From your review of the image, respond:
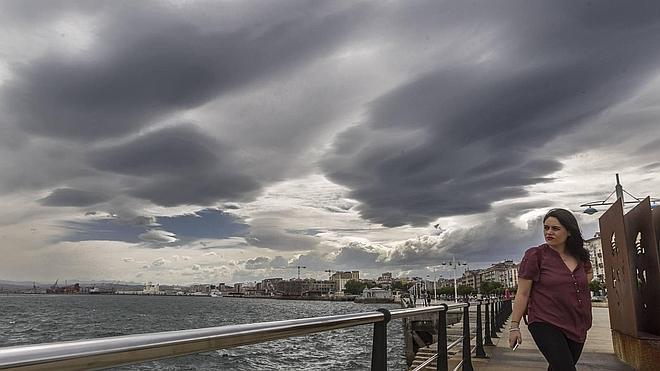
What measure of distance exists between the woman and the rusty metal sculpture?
3929 mm

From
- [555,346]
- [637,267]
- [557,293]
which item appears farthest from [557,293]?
[637,267]

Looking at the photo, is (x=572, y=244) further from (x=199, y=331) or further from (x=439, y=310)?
(x=199, y=331)

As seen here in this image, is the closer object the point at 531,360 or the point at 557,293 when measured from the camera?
the point at 557,293

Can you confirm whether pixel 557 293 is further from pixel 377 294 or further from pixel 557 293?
pixel 377 294

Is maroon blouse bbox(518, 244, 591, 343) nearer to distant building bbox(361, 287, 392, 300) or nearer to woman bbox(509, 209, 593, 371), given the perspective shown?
woman bbox(509, 209, 593, 371)

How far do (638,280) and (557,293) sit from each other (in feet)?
17.7

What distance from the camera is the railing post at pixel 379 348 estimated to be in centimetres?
296

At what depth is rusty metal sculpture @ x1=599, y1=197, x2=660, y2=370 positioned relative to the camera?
7125mm

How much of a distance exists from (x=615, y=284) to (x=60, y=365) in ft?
30.9

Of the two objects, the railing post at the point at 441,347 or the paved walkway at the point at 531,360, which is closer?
the railing post at the point at 441,347

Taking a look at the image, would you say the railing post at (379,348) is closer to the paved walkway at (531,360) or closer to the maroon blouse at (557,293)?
the maroon blouse at (557,293)

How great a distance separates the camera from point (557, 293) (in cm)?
372

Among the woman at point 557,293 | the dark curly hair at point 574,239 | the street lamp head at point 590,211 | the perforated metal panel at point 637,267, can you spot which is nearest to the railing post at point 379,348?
the woman at point 557,293

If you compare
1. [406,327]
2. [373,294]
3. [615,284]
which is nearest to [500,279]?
[373,294]
